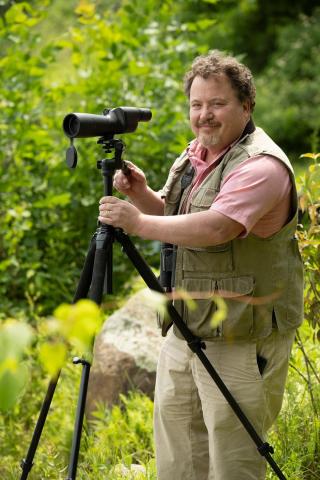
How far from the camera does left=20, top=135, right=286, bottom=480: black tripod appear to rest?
2.14 metres

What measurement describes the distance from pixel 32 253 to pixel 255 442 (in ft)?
9.22

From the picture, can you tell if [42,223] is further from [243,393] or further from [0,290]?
[243,393]

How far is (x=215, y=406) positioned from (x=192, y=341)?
234 millimetres

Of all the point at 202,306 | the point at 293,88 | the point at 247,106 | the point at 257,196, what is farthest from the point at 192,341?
the point at 293,88

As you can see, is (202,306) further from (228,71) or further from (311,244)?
(228,71)

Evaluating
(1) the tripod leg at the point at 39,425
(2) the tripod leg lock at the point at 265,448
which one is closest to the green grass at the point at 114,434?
(2) the tripod leg lock at the point at 265,448

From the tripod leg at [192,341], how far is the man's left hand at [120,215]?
68 millimetres

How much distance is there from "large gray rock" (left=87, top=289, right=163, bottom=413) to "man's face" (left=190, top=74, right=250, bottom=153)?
1.55 metres

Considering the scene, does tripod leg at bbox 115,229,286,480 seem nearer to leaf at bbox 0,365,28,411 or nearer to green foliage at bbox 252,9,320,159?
leaf at bbox 0,365,28,411

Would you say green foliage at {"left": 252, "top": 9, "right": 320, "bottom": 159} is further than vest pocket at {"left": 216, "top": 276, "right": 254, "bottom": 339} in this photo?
Yes

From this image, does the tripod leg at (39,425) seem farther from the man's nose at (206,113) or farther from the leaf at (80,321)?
the leaf at (80,321)

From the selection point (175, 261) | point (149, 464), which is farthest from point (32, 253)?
point (175, 261)

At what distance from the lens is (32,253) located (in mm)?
4852

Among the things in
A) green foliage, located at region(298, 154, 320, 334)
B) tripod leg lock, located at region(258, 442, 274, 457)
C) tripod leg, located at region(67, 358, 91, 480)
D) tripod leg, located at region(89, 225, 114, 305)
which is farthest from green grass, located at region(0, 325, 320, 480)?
tripod leg, located at region(89, 225, 114, 305)
